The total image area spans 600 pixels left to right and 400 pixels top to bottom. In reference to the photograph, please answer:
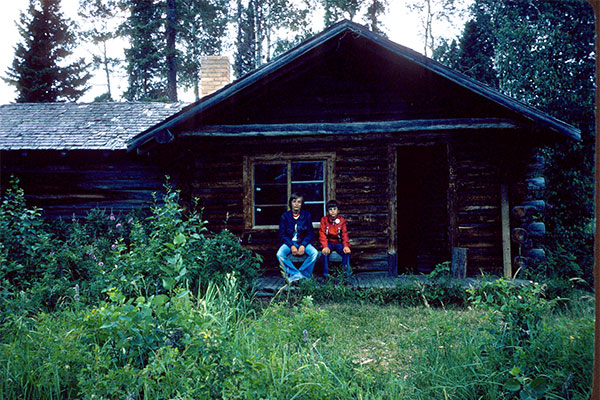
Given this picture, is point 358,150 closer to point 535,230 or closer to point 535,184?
point 535,184

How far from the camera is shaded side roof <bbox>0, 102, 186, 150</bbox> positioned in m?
9.23

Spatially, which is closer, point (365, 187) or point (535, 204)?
point (535, 204)

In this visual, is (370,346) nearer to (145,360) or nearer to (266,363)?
(266,363)

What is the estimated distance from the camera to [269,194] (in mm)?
7777

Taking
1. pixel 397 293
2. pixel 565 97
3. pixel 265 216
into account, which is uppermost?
pixel 565 97

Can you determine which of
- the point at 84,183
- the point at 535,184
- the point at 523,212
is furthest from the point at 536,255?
the point at 84,183

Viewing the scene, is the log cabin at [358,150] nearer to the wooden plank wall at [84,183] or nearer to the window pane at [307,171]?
the window pane at [307,171]

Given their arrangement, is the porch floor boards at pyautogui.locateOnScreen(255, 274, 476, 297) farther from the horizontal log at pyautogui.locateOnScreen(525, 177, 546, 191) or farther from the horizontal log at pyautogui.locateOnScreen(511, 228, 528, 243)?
the horizontal log at pyautogui.locateOnScreen(525, 177, 546, 191)

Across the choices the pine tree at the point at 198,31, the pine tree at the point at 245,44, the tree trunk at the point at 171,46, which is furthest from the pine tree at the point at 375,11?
the tree trunk at the point at 171,46

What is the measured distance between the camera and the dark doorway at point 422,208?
8.84m

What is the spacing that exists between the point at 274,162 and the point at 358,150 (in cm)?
169

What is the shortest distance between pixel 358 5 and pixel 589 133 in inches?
653

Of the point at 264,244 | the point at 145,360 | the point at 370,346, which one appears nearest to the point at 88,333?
the point at 145,360

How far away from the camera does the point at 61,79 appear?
1727 cm
